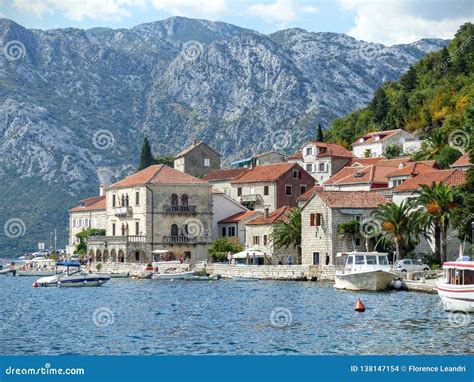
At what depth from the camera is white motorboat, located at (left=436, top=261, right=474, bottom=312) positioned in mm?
45781

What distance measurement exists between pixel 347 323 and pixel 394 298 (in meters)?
15.4

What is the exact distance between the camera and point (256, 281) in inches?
3140

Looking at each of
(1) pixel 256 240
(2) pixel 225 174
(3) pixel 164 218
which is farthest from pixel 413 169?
(2) pixel 225 174

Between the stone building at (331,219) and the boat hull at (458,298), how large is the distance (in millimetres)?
31781

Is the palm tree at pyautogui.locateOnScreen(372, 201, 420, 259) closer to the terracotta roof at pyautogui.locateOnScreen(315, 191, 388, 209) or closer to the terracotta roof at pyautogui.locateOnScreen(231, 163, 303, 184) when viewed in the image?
the terracotta roof at pyautogui.locateOnScreen(315, 191, 388, 209)

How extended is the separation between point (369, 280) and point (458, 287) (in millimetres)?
17761

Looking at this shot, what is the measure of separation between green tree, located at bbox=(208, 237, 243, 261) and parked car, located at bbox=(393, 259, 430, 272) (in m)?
29.7

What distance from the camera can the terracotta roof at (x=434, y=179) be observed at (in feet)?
248

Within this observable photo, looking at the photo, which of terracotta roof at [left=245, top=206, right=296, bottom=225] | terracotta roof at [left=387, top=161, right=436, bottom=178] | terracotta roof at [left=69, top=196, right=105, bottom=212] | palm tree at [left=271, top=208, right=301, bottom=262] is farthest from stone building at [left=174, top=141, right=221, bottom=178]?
terracotta roof at [left=387, top=161, right=436, bottom=178]

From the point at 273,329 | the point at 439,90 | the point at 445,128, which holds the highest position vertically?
the point at 439,90

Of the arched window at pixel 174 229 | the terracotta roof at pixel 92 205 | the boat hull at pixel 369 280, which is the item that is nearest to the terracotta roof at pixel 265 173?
the arched window at pixel 174 229

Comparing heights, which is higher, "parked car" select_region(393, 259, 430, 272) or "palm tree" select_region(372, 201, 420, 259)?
"palm tree" select_region(372, 201, 420, 259)

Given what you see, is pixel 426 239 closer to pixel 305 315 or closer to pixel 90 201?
pixel 305 315
